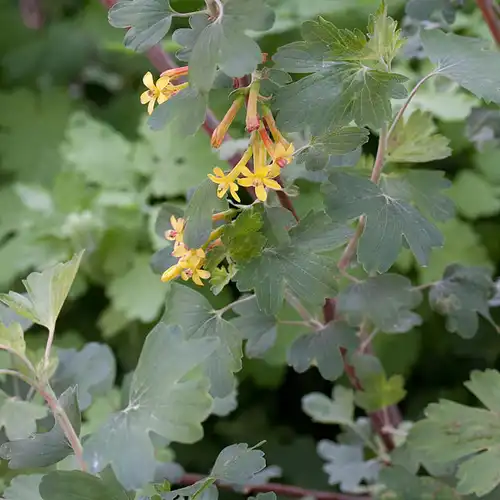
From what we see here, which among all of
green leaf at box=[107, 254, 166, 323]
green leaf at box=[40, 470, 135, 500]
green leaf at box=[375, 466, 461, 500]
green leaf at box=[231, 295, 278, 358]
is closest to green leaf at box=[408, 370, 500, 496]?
green leaf at box=[375, 466, 461, 500]

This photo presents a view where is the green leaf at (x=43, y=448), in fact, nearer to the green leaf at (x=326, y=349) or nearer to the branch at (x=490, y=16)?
the green leaf at (x=326, y=349)

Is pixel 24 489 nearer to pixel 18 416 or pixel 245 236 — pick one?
pixel 18 416

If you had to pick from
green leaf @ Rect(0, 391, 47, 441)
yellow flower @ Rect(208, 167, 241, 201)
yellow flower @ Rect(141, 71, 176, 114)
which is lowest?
green leaf @ Rect(0, 391, 47, 441)

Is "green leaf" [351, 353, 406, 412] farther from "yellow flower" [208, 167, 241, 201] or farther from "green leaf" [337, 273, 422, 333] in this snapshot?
"yellow flower" [208, 167, 241, 201]

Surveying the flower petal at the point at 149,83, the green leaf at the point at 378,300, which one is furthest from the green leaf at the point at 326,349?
the flower petal at the point at 149,83

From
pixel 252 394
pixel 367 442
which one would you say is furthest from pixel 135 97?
pixel 367 442

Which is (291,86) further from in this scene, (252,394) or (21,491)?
(252,394)
